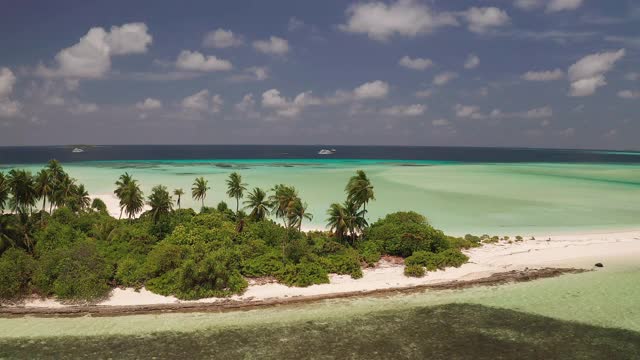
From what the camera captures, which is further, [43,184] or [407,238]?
[43,184]

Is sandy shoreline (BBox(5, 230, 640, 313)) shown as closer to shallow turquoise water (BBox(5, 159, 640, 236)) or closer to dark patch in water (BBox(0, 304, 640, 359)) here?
dark patch in water (BBox(0, 304, 640, 359))

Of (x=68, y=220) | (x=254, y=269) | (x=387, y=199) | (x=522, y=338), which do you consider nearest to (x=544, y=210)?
(x=387, y=199)

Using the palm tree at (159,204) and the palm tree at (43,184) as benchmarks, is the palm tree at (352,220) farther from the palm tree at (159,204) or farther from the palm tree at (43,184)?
the palm tree at (43,184)

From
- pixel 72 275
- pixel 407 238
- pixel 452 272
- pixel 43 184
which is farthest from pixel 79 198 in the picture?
pixel 452 272

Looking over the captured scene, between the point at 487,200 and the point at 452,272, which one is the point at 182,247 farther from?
the point at 487,200

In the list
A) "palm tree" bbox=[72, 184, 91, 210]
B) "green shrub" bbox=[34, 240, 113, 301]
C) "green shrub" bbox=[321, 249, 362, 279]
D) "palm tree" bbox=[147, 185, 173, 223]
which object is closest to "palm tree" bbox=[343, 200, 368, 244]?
"green shrub" bbox=[321, 249, 362, 279]
